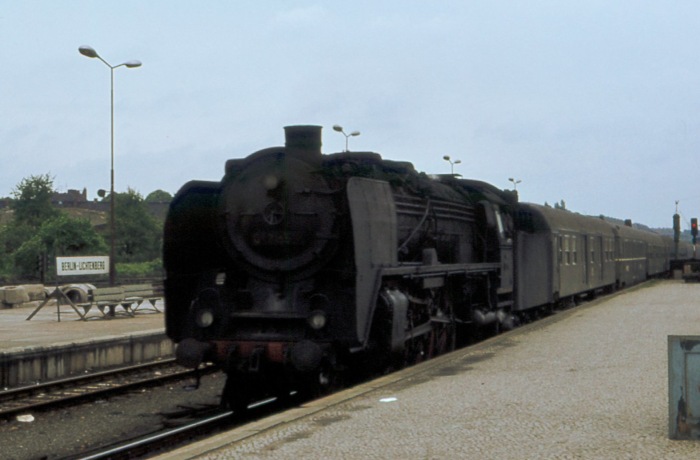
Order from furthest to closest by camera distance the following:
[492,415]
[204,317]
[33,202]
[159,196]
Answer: [159,196] < [33,202] < [204,317] < [492,415]

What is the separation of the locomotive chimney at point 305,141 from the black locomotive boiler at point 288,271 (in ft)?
0.04

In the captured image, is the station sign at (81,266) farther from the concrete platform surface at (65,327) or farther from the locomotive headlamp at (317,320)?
the locomotive headlamp at (317,320)

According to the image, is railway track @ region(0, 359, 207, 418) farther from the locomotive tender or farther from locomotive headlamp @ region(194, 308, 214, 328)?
locomotive headlamp @ region(194, 308, 214, 328)

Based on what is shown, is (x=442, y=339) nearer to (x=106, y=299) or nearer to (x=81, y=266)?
(x=106, y=299)

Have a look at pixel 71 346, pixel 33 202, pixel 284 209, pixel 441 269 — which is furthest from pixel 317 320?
pixel 33 202

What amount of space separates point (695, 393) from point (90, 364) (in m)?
10.7

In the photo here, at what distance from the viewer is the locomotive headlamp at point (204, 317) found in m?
10.6

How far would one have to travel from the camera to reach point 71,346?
1460cm

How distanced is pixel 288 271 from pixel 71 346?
5674mm

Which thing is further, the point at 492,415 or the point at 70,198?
the point at 70,198

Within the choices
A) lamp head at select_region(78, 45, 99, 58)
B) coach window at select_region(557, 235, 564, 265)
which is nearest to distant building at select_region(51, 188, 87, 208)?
lamp head at select_region(78, 45, 99, 58)

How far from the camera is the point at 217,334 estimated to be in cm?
1066

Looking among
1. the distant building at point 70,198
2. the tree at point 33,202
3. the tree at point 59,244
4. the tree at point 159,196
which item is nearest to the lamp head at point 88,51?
the tree at point 59,244

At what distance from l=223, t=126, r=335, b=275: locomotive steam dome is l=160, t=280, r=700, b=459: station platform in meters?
1.75
